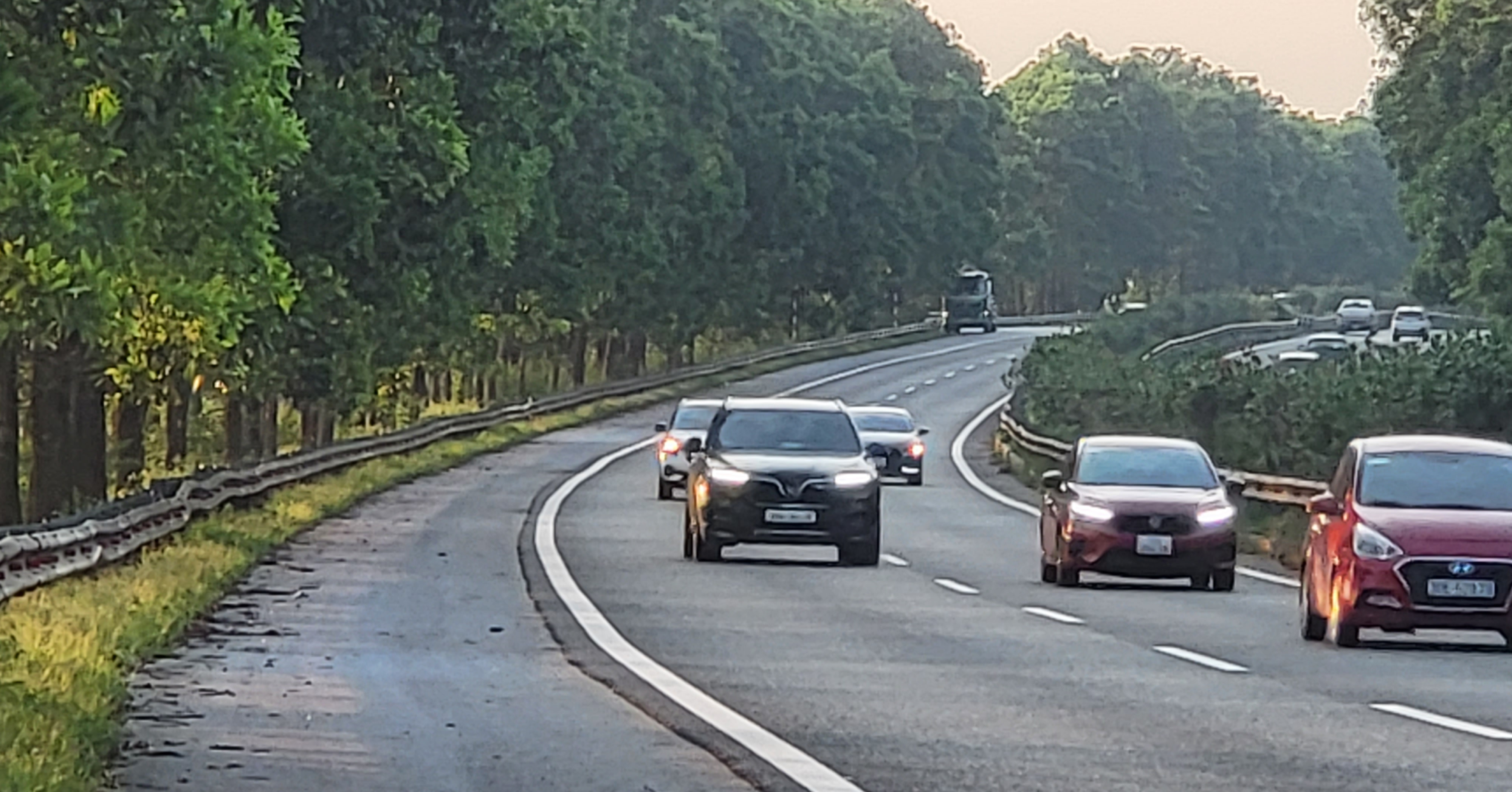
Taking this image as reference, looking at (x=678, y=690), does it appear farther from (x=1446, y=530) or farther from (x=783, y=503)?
(x=783, y=503)

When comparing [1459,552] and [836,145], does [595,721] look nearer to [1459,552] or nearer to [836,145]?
[1459,552]

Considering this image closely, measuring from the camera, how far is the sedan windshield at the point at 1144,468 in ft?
89.4

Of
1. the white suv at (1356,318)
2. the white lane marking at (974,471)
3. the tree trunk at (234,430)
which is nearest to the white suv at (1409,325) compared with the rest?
the white suv at (1356,318)

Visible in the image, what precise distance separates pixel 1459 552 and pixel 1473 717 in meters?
5.37

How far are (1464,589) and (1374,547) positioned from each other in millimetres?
660

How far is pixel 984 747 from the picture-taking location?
507 inches

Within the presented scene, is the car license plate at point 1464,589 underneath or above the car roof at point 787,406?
underneath

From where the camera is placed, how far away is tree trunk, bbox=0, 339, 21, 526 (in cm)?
3641

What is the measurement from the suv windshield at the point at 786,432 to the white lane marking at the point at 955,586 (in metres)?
3.34

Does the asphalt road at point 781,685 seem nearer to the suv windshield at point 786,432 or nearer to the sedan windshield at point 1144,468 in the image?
the sedan windshield at point 1144,468

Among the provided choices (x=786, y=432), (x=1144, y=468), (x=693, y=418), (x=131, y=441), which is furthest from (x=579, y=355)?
(x=1144, y=468)

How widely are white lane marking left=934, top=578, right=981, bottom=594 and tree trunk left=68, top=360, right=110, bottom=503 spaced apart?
1672cm

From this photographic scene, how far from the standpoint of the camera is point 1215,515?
26359 millimetres

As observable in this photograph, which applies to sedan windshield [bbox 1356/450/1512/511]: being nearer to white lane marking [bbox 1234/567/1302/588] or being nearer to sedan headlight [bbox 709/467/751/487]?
white lane marking [bbox 1234/567/1302/588]
